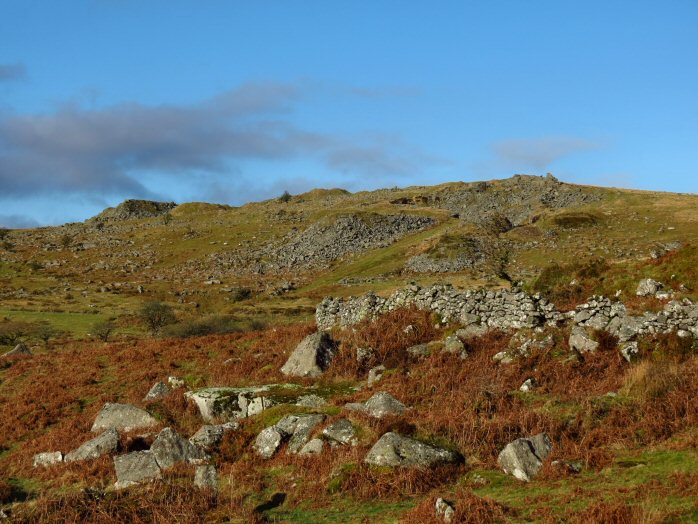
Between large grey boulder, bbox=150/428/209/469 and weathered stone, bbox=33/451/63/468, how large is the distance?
14.0 ft

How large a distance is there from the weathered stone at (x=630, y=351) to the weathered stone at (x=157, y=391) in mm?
19037

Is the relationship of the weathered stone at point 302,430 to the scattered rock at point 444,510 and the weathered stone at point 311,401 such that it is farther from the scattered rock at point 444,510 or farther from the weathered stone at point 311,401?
the scattered rock at point 444,510

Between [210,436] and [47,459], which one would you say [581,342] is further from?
[47,459]

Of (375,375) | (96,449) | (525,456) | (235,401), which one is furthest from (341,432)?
(96,449)

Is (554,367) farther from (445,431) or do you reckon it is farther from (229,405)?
(229,405)

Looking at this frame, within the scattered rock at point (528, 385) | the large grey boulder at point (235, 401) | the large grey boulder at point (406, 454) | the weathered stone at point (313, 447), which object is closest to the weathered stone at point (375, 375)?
the large grey boulder at point (235, 401)

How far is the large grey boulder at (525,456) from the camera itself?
13016 mm

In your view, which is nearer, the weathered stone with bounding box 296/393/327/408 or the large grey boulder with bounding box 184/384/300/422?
the weathered stone with bounding box 296/393/327/408

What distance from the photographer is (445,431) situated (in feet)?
50.5

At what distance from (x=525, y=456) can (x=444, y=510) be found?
3419mm

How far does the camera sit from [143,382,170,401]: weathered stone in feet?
81.3

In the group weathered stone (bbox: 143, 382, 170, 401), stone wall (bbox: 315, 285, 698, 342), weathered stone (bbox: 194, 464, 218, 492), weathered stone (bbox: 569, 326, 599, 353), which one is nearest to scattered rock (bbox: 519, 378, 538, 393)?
weathered stone (bbox: 569, 326, 599, 353)

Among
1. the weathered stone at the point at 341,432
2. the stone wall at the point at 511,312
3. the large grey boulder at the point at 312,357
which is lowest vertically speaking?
the weathered stone at the point at 341,432

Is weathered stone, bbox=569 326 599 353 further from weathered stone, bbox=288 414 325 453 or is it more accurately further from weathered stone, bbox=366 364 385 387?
weathered stone, bbox=288 414 325 453
